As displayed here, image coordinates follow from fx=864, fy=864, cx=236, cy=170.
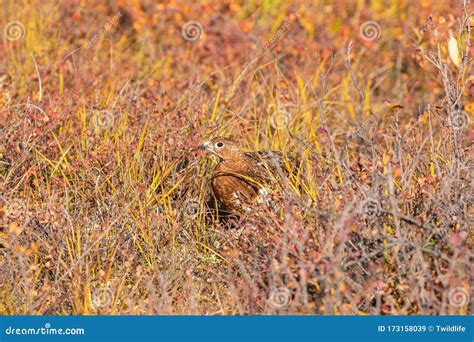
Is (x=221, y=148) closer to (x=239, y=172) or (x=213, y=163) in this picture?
(x=239, y=172)

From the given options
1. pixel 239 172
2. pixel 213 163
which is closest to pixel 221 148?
pixel 239 172

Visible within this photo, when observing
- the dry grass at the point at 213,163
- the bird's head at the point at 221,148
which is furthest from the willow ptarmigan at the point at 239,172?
the dry grass at the point at 213,163

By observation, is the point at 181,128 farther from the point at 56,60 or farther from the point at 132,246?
the point at 56,60

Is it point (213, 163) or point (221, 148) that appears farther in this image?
point (213, 163)

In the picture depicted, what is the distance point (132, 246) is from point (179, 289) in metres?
0.48

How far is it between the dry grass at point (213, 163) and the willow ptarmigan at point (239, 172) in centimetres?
14

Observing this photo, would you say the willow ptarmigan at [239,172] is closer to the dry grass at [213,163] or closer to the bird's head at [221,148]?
the bird's head at [221,148]

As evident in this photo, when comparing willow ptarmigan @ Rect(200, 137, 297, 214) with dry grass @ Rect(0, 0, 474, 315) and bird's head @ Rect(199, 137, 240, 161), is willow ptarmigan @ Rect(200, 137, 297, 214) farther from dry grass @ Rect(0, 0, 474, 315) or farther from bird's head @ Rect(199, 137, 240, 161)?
dry grass @ Rect(0, 0, 474, 315)

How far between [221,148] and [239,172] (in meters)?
0.21

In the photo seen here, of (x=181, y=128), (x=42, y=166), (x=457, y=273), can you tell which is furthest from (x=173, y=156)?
(x=457, y=273)

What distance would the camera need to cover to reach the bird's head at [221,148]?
6.02 metres

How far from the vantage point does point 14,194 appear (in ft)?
18.8

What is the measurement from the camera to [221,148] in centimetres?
603

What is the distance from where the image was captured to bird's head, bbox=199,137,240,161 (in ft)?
19.8
